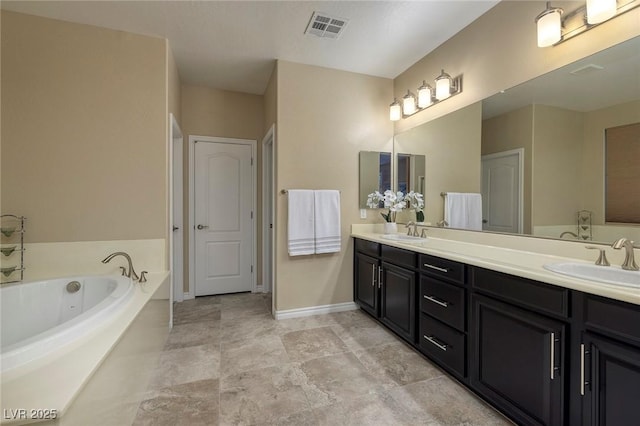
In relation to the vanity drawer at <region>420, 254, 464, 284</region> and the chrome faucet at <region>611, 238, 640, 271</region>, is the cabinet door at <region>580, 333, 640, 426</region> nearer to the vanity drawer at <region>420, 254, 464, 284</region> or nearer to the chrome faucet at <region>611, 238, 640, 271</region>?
the chrome faucet at <region>611, 238, 640, 271</region>

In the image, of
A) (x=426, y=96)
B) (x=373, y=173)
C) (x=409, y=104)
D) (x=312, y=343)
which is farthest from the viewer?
(x=373, y=173)

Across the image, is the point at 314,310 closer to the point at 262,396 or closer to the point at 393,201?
the point at 262,396

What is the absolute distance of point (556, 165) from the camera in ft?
5.67

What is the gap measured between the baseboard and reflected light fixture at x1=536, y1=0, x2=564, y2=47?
107 inches

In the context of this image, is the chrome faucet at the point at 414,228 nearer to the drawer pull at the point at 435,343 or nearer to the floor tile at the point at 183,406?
the drawer pull at the point at 435,343

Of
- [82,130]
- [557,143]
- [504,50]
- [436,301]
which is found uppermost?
[504,50]

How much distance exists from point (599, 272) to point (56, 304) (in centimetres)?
332

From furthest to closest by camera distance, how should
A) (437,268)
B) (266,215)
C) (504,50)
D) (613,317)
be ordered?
(266,215) < (504,50) < (437,268) < (613,317)

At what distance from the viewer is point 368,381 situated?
1.84 m

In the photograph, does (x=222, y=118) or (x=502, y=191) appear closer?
(x=502, y=191)

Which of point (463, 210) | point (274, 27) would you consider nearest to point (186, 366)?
point (463, 210)

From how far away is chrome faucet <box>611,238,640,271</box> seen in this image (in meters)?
1.31

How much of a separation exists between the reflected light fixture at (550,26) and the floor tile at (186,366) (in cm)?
296

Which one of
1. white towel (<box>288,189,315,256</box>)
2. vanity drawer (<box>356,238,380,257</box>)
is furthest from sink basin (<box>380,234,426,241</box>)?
white towel (<box>288,189,315,256</box>)
